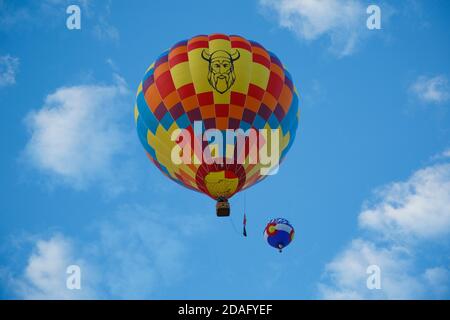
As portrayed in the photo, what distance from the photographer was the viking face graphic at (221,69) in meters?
18.2

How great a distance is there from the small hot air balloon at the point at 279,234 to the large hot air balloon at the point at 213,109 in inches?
108

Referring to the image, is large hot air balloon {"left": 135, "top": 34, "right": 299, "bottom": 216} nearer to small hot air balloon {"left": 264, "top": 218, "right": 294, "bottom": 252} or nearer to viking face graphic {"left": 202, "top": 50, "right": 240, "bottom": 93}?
viking face graphic {"left": 202, "top": 50, "right": 240, "bottom": 93}

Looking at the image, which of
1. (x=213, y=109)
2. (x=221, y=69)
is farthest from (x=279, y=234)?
(x=221, y=69)

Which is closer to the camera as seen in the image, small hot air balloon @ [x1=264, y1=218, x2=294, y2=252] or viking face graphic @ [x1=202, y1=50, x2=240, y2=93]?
viking face graphic @ [x1=202, y1=50, x2=240, y2=93]

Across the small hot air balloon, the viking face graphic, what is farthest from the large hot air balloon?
the small hot air balloon

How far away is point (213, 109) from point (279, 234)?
5242 millimetres

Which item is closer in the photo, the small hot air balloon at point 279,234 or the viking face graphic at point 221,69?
the viking face graphic at point 221,69

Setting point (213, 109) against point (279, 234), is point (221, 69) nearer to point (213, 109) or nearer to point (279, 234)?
point (213, 109)

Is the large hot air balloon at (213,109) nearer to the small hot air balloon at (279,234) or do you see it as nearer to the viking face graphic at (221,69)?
the viking face graphic at (221,69)

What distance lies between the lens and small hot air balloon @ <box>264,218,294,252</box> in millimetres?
21422

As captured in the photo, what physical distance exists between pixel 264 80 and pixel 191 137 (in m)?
2.54

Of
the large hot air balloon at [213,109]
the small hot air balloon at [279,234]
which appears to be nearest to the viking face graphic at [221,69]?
the large hot air balloon at [213,109]
